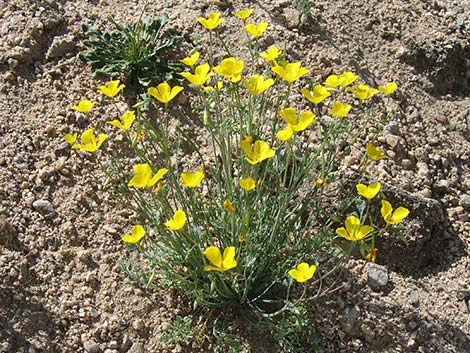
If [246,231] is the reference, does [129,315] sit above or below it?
below

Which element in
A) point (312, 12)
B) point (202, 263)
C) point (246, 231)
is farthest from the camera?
point (312, 12)

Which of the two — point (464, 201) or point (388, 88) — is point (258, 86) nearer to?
point (388, 88)

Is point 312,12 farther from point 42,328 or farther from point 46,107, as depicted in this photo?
point 42,328

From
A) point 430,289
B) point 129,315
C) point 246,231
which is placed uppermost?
point 246,231

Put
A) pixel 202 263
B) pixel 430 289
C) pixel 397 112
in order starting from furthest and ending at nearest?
pixel 397 112 < pixel 430 289 < pixel 202 263

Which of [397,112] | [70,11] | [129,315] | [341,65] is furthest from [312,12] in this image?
[129,315]

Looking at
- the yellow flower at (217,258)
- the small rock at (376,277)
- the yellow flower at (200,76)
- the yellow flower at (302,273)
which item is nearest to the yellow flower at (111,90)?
the yellow flower at (200,76)

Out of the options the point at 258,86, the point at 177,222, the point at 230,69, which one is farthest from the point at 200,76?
the point at 177,222

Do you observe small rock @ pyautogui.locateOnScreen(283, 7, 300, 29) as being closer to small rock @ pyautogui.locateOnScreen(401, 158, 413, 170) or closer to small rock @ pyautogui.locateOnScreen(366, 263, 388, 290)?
small rock @ pyautogui.locateOnScreen(401, 158, 413, 170)

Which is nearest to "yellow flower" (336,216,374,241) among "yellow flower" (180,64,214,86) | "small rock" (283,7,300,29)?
"yellow flower" (180,64,214,86)
